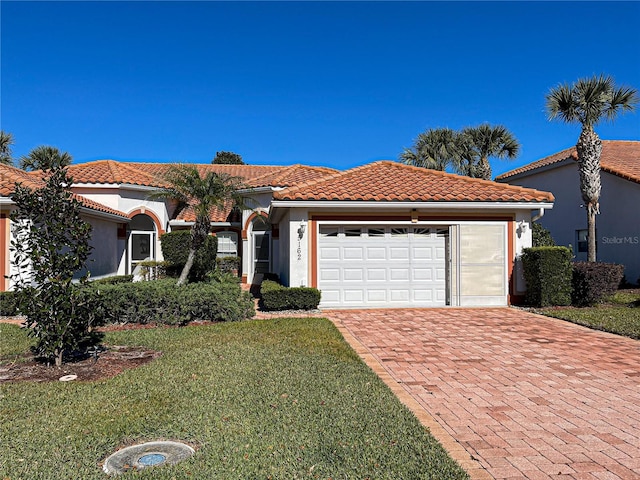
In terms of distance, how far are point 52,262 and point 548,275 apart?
12.6 metres

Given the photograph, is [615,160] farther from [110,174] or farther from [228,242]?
[110,174]

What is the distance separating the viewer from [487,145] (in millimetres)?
25266

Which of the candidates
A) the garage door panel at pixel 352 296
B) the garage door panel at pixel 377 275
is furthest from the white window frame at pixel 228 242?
the garage door panel at pixel 377 275

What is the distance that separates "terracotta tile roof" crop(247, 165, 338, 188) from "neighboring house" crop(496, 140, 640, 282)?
11.6 m

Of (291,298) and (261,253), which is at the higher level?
(261,253)

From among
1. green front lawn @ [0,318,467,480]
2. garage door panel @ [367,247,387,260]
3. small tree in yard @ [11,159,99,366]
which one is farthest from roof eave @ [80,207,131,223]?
green front lawn @ [0,318,467,480]

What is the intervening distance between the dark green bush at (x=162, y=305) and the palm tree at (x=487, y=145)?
60.9 feet

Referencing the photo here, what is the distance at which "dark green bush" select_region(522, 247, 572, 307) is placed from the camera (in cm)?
1296

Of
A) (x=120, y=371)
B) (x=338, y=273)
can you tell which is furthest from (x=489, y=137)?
(x=120, y=371)

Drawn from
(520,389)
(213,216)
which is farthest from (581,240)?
(520,389)

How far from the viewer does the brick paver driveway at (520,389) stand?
3912 mm

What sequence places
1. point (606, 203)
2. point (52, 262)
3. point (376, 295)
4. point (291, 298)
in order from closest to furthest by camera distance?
1. point (52, 262)
2. point (291, 298)
3. point (376, 295)
4. point (606, 203)

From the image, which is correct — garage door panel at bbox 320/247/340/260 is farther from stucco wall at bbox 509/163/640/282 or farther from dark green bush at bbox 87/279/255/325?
stucco wall at bbox 509/163/640/282

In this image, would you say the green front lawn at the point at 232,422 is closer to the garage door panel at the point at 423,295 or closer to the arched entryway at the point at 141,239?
the garage door panel at the point at 423,295
